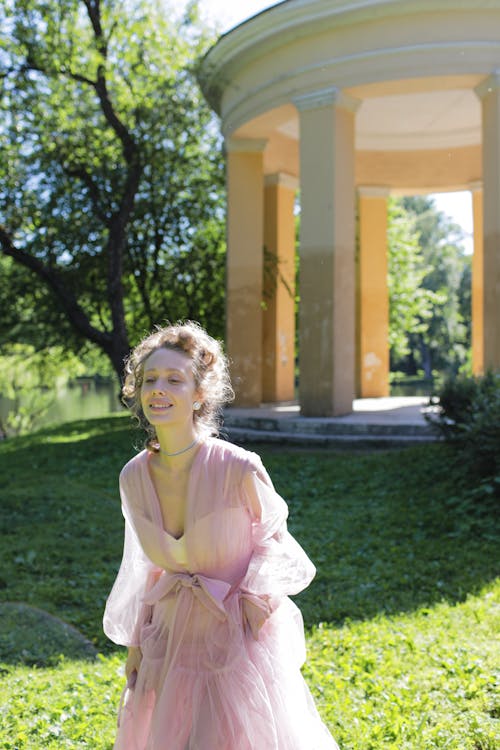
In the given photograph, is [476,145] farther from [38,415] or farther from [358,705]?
[38,415]

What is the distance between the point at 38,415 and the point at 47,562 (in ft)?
78.4

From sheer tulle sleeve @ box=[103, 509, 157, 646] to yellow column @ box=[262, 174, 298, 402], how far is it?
1289 centimetres

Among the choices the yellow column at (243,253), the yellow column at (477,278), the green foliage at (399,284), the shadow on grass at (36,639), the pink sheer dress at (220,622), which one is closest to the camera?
the pink sheer dress at (220,622)

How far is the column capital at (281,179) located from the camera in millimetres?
15562

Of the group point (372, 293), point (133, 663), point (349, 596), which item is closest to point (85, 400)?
point (372, 293)

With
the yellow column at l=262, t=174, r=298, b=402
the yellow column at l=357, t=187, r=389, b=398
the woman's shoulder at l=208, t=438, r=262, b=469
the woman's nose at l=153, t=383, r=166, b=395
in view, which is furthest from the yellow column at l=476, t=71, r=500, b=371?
the woman's nose at l=153, t=383, r=166, b=395

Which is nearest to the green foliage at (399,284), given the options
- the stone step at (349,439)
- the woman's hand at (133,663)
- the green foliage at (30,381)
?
the green foliage at (30,381)

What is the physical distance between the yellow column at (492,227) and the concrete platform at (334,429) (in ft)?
4.26

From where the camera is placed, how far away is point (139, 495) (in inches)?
102

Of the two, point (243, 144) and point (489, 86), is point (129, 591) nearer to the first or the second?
point (489, 86)

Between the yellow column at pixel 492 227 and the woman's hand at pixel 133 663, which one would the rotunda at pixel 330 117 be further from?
the woman's hand at pixel 133 663

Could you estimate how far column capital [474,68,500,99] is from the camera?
34.1 ft

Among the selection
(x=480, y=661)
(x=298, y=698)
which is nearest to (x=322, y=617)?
(x=480, y=661)

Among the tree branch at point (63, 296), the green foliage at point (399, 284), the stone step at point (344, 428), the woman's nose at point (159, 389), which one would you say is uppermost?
the green foliage at point (399, 284)
